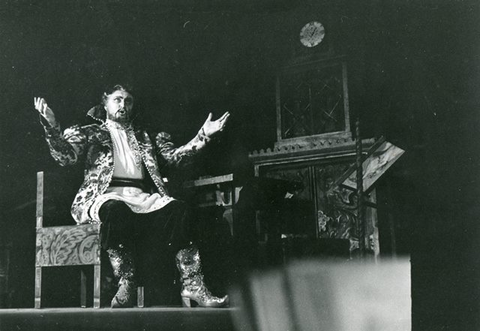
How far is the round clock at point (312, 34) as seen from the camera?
364 cm

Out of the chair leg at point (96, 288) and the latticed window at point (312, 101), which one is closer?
the chair leg at point (96, 288)

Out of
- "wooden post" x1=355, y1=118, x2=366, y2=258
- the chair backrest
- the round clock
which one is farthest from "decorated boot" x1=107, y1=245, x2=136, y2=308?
the round clock

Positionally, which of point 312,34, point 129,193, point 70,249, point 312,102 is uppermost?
point 312,34

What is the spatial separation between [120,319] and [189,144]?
1.01m

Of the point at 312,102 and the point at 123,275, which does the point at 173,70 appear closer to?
the point at 312,102

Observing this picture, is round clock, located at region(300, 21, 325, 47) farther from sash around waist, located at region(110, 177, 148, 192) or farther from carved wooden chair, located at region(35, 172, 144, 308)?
carved wooden chair, located at region(35, 172, 144, 308)

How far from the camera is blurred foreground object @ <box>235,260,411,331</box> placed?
2.56 meters

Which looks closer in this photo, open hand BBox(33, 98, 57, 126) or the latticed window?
open hand BBox(33, 98, 57, 126)

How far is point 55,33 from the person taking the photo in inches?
137

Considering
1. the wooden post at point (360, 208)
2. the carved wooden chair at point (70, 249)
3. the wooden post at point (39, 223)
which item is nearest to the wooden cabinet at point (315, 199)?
the wooden post at point (360, 208)

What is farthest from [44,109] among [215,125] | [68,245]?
[215,125]

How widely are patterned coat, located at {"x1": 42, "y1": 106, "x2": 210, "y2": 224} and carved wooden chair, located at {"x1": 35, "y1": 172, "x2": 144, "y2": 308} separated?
8 centimetres

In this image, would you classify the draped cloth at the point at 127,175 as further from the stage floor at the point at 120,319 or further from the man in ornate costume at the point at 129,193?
the stage floor at the point at 120,319

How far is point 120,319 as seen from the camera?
8.02ft
